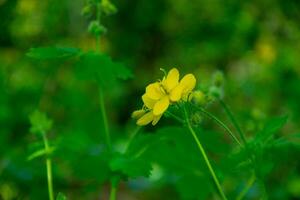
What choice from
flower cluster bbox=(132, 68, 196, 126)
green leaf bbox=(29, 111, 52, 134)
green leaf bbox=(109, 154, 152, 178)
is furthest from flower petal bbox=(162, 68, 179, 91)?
green leaf bbox=(29, 111, 52, 134)

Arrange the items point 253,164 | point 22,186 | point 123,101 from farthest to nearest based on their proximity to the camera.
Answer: point 123,101 → point 22,186 → point 253,164

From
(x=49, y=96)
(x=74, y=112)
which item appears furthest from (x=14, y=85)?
(x=74, y=112)

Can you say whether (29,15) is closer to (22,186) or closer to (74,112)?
(74,112)

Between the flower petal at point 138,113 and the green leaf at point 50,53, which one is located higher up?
the green leaf at point 50,53

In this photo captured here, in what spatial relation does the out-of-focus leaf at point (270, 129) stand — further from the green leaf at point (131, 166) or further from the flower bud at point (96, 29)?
the flower bud at point (96, 29)

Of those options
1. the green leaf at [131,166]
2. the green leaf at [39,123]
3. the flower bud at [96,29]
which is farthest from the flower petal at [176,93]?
the green leaf at [39,123]

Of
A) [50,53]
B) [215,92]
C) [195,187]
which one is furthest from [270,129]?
[50,53]

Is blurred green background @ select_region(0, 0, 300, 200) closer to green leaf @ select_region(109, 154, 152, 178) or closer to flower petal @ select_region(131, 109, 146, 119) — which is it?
green leaf @ select_region(109, 154, 152, 178)
